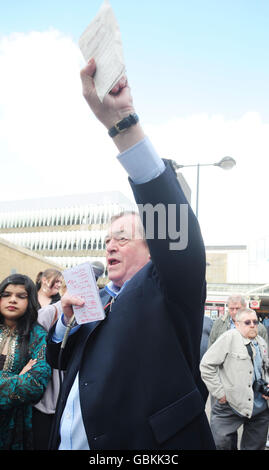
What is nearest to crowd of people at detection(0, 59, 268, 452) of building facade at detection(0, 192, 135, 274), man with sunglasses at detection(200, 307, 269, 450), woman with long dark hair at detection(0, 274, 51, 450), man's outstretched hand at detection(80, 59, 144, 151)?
man's outstretched hand at detection(80, 59, 144, 151)

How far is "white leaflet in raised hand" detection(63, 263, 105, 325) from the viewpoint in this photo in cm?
174

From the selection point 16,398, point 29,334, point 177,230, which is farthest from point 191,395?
point 29,334

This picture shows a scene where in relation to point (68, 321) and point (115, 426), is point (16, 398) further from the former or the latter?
point (115, 426)

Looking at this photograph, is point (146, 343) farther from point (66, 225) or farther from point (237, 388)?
point (66, 225)

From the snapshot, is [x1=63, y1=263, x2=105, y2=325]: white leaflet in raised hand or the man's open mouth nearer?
[x1=63, y1=263, x2=105, y2=325]: white leaflet in raised hand

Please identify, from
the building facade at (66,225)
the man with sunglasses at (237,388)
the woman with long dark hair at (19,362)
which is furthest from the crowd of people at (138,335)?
the building facade at (66,225)

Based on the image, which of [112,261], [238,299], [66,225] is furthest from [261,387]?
[66,225]

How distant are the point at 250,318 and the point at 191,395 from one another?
3430 millimetres

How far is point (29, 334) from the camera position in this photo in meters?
3.36

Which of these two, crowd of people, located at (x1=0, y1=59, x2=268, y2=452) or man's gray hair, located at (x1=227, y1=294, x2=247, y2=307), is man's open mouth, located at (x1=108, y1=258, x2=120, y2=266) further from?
man's gray hair, located at (x1=227, y1=294, x2=247, y2=307)

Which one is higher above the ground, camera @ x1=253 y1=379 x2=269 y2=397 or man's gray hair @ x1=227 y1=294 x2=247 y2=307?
man's gray hair @ x1=227 y1=294 x2=247 y2=307

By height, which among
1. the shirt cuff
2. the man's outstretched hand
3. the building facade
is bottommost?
the shirt cuff

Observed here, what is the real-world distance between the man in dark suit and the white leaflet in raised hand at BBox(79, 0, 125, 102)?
51 mm
